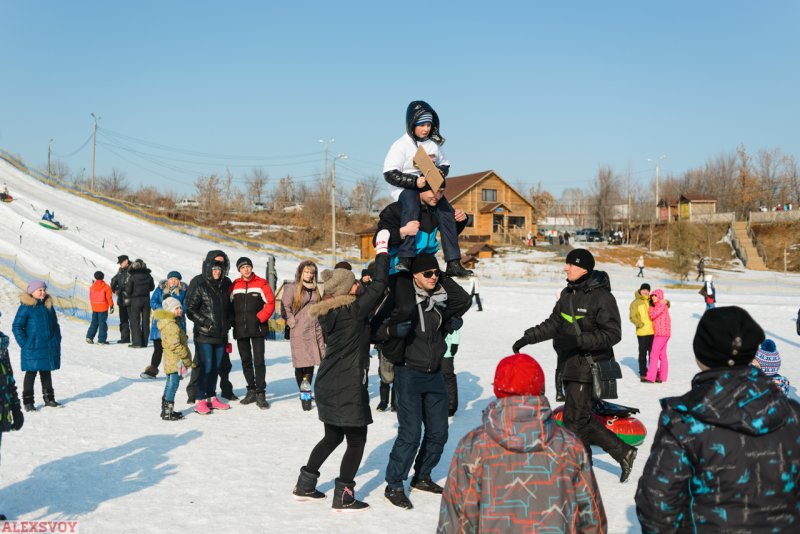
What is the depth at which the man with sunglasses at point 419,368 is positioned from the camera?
5.93m

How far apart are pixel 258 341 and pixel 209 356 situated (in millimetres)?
803

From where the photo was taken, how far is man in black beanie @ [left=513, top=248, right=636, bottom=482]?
20.7 feet

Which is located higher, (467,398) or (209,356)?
(209,356)

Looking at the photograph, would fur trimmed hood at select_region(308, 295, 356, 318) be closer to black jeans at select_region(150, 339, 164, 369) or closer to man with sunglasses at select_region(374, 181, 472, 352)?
man with sunglasses at select_region(374, 181, 472, 352)

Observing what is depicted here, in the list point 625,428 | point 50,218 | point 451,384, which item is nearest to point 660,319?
point 451,384

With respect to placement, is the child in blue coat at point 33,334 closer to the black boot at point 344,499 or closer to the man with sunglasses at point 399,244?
the black boot at point 344,499

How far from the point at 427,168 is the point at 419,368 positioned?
69.1 inches

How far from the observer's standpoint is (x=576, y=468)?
3100 millimetres

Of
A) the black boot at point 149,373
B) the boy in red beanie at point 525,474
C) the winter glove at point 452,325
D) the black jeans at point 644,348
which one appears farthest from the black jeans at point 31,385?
the black jeans at point 644,348

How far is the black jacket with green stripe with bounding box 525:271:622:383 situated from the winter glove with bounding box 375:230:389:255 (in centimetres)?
159

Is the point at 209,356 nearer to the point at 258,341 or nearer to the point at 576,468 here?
the point at 258,341

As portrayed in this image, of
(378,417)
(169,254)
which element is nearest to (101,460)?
(378,417)

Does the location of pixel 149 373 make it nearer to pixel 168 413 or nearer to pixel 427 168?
pixel 168 413

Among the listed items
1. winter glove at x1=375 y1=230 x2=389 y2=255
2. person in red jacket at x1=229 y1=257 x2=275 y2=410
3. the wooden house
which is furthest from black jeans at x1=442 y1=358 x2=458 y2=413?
the wooden house
